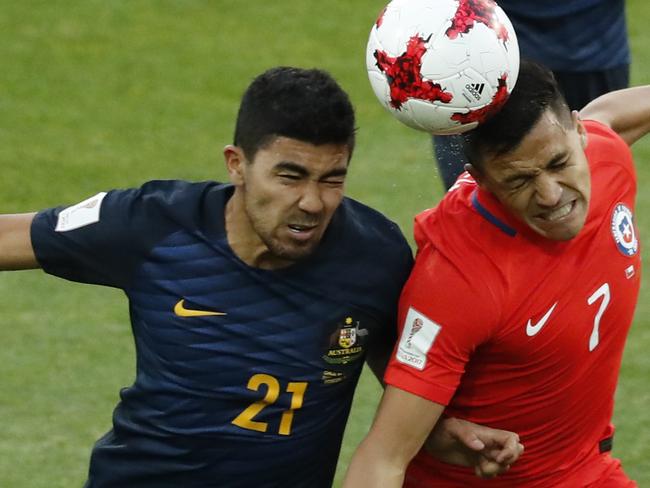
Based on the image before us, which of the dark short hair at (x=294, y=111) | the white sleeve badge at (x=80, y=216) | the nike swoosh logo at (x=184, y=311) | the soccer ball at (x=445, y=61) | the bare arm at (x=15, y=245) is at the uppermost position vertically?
the soccer ball at (x=445, y=61)

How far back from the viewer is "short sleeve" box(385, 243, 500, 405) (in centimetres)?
531

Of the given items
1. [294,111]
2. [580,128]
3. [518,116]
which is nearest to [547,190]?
[518,116]

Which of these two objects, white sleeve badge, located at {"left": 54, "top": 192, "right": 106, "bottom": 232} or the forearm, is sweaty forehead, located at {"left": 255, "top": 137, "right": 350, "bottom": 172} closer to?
white sleeve badge, located at {"left": 54, "top": 192, "right": 106, "bottom": 232}

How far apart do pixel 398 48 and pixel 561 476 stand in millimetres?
1573

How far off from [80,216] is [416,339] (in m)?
1.13

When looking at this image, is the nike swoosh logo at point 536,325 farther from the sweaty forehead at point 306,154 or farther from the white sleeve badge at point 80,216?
the white sleeve badge at point 80,216

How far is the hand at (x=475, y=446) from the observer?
5.35 metres

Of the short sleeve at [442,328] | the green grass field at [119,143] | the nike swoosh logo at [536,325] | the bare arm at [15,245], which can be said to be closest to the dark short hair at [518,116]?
the short sleeve at [442,328]

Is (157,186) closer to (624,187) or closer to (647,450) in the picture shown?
(624,187)

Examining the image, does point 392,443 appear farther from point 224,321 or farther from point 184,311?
point 184,311

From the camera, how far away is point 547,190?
5.27 meters

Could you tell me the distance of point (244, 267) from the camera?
542cm

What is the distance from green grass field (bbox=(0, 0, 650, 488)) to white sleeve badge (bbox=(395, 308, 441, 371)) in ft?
8.47

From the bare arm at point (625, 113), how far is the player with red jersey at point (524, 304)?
0.31 m
